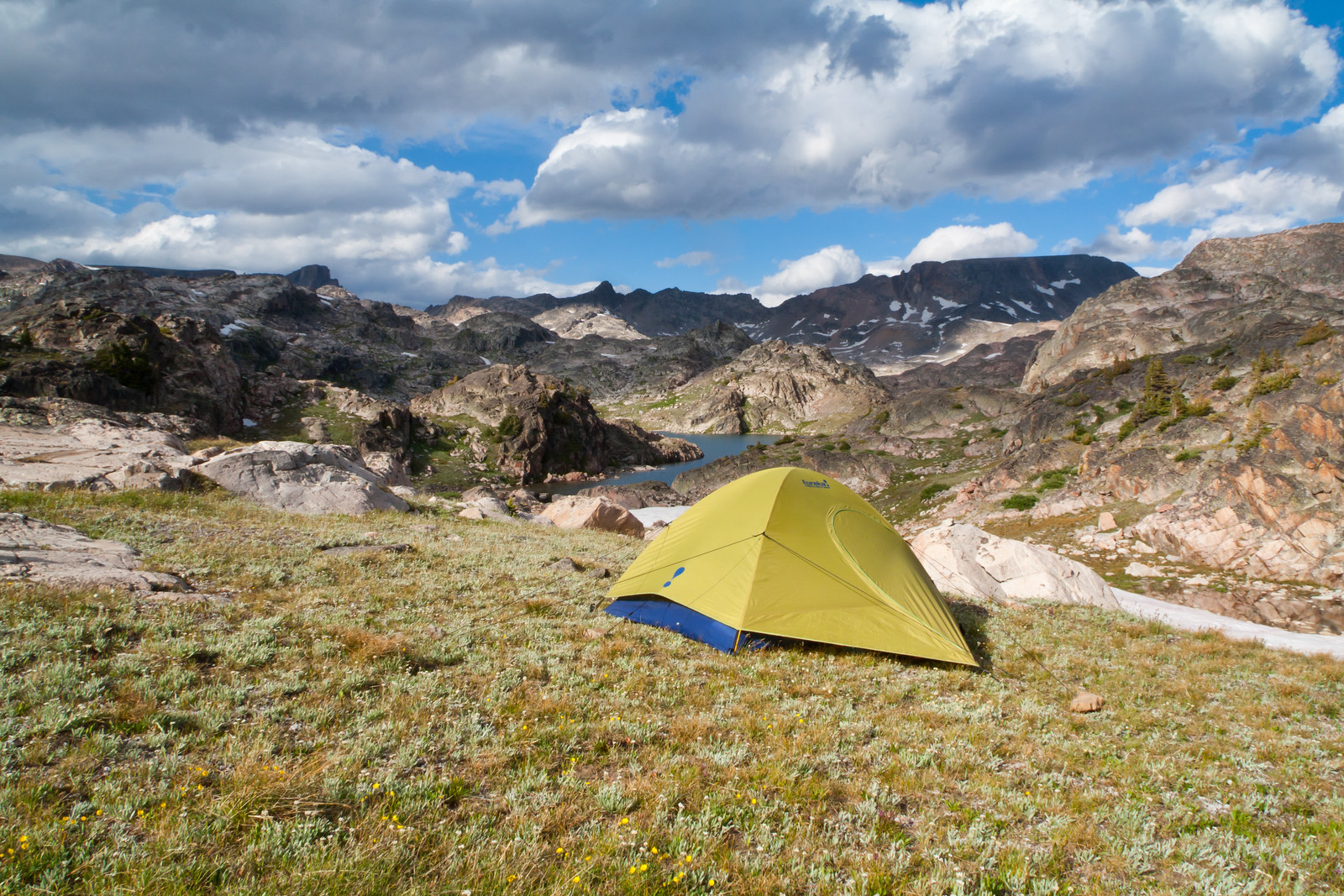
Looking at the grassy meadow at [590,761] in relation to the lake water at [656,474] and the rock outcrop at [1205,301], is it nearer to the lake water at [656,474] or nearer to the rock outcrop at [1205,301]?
the lake water at [656,474]

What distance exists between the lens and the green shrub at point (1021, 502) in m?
53.0

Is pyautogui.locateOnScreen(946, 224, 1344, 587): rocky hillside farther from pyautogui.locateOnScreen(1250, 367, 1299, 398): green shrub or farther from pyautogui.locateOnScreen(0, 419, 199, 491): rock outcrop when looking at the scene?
pyautogui.locateOnScreen(0, 419, 199, 491): rock outcrop

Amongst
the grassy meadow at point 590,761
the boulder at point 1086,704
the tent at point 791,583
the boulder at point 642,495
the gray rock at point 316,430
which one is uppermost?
the tent at point 791,583

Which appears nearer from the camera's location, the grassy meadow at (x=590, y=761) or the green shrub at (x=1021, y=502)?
the grassy meadow at (x=590, y=761)

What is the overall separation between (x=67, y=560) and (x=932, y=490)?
74.5m

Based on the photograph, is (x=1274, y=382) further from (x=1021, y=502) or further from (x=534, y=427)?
(x=534, y=427)

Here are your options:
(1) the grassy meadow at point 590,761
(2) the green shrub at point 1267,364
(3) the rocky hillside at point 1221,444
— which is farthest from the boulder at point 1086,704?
(2) the green shrub at point 1267,364

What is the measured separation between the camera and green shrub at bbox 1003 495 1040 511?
5297 cm

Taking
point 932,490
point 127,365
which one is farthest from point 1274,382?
point 127,365

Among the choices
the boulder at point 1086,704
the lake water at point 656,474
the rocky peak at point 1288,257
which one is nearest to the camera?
the boulder at point 1086,704

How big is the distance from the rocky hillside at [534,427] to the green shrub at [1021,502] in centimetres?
7911

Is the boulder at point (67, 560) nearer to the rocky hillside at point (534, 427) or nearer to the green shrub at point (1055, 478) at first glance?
the green shrub at point (1055, 478)

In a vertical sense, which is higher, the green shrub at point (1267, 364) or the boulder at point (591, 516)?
the green shrub at point (1267, 364)

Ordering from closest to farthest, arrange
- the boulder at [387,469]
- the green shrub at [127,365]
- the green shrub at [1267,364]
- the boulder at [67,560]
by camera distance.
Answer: the boulder at [67,560] < the boulder at [387,469] < the green shrub at [1267,364] < the green shrub at [127,365]
